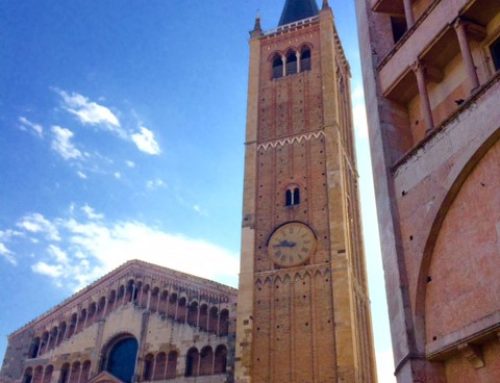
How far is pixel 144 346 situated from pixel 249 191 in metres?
7.28

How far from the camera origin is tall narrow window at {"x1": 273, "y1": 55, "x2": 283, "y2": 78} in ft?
87.3

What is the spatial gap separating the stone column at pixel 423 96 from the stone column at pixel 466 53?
648 mm

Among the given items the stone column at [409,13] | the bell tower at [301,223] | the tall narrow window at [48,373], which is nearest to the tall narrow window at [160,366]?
the bell tower at [301,223]

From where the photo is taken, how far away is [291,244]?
21.4 metres

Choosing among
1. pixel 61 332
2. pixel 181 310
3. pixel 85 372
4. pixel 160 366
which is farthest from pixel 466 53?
pixel 61 332

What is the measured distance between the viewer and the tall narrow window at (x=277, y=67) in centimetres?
2661

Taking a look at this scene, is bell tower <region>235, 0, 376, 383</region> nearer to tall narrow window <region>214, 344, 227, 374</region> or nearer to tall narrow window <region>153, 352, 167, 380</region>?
tall narrow window <region>214, 344, 227, 374</region>

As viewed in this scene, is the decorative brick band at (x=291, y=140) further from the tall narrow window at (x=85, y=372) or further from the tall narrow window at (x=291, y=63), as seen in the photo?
the tall narrow window at (x=85, y=372)

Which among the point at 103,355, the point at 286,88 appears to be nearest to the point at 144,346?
the point at 103,355

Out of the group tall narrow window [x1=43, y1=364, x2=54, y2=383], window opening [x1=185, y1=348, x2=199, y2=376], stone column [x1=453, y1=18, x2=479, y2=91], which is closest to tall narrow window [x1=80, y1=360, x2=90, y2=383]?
tall narrow window [x1=43, y1=364, x2=54, y2=383]

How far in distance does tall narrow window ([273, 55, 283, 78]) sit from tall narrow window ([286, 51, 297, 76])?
32 centimetres

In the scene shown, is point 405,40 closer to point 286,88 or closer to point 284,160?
point 284,160

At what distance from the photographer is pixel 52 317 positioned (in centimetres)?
2405

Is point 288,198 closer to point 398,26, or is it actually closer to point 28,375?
point 28,375
